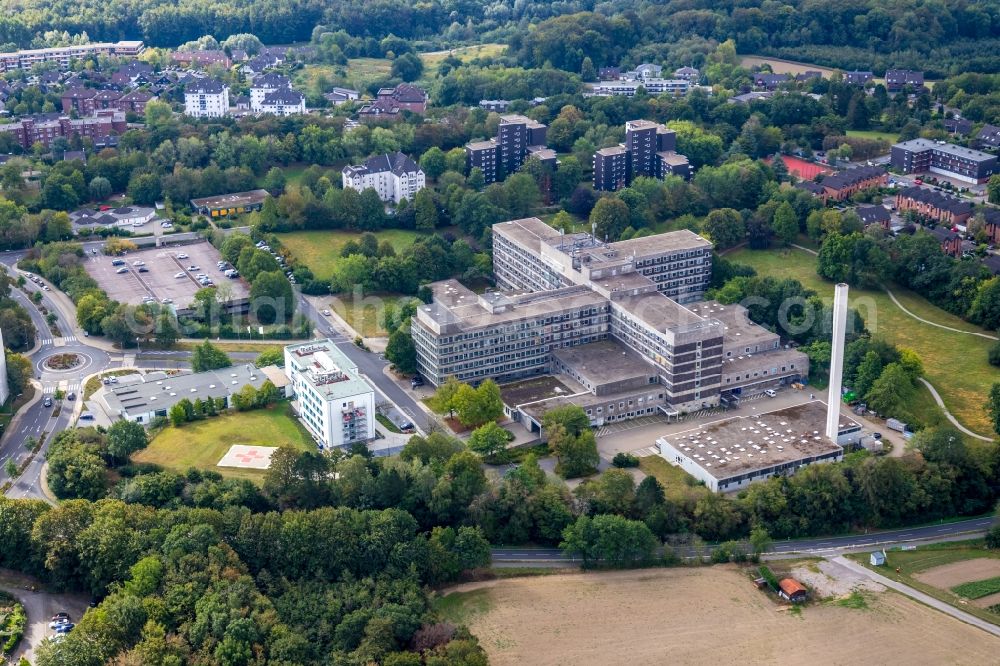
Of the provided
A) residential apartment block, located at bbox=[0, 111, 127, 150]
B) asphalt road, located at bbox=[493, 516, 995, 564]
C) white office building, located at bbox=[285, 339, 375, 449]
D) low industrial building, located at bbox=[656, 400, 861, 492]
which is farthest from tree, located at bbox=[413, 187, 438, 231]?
asphalt road, located at bbox=[493, 516, 995, 564]

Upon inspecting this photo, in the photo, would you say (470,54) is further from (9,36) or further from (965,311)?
(965,311)

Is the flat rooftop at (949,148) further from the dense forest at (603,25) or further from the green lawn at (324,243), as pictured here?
the green lawn at (324,243)

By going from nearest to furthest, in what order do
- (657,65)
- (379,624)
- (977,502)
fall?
(379,624)
(977,502)
(657,65)

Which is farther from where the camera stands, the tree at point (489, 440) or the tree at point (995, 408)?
the tree at point (995, 408)

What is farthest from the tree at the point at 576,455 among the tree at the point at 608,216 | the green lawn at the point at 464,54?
the green lawn at the point at 464,54

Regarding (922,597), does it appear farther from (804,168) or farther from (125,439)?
(804,168)

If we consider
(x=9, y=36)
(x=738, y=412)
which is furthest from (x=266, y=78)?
(x=738, y=412)

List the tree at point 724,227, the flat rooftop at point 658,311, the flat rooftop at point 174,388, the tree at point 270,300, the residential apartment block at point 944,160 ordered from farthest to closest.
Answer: the residential apartment block at point 944,160, the tree at point 724,227, the tree at point 270,300, the flat rooftop at point 658,311, the flat rooftop at point 174,388

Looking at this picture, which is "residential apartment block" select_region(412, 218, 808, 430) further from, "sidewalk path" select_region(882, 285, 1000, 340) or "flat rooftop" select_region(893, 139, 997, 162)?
"flat rooftop" select_region(893, 139, 997, 162)
